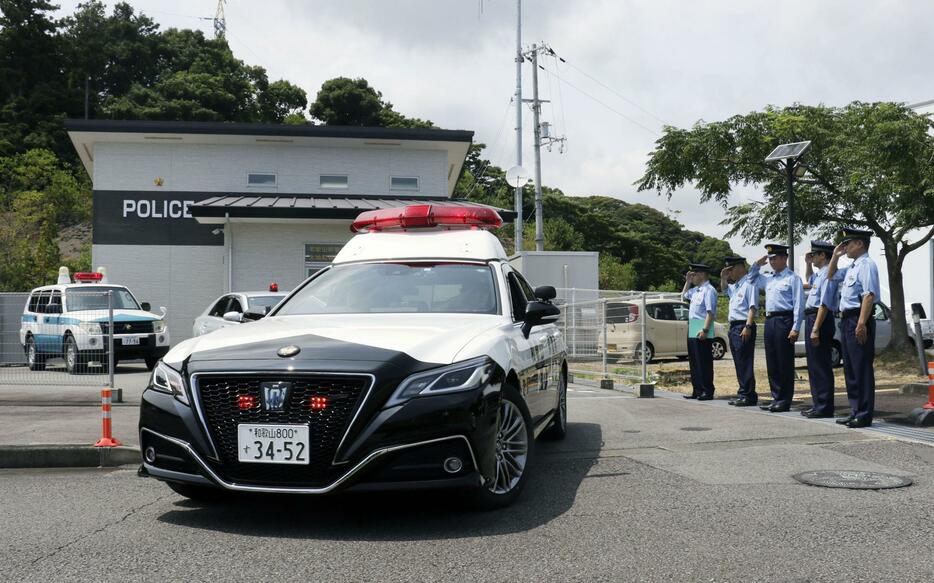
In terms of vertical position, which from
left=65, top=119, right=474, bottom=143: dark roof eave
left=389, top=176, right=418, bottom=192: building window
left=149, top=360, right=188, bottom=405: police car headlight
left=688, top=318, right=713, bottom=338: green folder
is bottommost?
left=149, top=360, right=188, bottom=405: police car headlight

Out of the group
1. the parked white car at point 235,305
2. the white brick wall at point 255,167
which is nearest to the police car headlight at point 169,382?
the parked white car at point 235,305

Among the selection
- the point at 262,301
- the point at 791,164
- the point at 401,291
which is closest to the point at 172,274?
the point at 262,301

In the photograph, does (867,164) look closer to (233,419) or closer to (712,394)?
(712,394)

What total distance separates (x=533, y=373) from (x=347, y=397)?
203 centimetres

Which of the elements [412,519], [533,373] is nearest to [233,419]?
[412,519]

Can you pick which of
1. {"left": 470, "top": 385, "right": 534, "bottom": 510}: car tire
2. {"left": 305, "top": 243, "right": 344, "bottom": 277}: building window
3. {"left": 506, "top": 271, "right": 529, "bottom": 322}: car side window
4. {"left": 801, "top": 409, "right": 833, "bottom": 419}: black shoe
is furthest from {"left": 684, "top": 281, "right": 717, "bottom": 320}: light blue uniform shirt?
{"left": 305, "top": 243, "right": 344, "bottom": 277}: building window

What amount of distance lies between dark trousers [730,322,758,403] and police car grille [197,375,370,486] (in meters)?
7.63

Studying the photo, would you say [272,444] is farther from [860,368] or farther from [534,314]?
[860,368]

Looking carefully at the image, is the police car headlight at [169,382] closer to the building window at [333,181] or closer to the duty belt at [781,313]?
the duty belt at [781,313]

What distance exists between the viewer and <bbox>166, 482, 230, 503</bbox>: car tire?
537 cm

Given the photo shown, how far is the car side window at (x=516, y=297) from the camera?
650 cm

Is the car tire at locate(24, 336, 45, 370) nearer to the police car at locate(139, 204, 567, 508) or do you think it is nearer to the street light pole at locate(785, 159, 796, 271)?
the police car at locate(139, 204, 567, 508)

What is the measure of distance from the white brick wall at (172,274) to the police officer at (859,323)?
720 inches

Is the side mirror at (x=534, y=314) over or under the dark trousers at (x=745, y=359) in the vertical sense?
over
